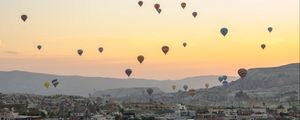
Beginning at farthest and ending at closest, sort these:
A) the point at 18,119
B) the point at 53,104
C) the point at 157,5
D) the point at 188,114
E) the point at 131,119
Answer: the point at 53,104 < the point at 188,114 < the point at 131,119 < the point at 18,119 < the point at 157,5

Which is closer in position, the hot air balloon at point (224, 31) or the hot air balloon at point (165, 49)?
the hot air balloon at point (224, 31)

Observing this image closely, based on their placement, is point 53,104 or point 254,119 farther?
point 53,104

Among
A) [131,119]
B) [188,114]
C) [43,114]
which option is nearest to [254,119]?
[188,114]

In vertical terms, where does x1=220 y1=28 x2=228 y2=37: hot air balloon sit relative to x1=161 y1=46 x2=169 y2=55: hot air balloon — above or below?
above

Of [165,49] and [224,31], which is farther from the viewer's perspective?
[165,49]

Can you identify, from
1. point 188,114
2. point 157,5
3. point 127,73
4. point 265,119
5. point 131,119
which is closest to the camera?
point 157,5

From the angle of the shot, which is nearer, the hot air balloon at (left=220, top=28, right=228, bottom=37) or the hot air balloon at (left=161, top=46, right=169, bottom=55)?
the hot air balloon at (left=220, top=28, right=228, bottom=37)

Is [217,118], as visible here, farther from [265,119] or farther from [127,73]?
[127,73]

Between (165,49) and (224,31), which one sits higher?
(224,31)

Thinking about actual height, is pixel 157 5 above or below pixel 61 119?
above

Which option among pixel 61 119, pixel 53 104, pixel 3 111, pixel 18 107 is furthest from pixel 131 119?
pixel 53 104
